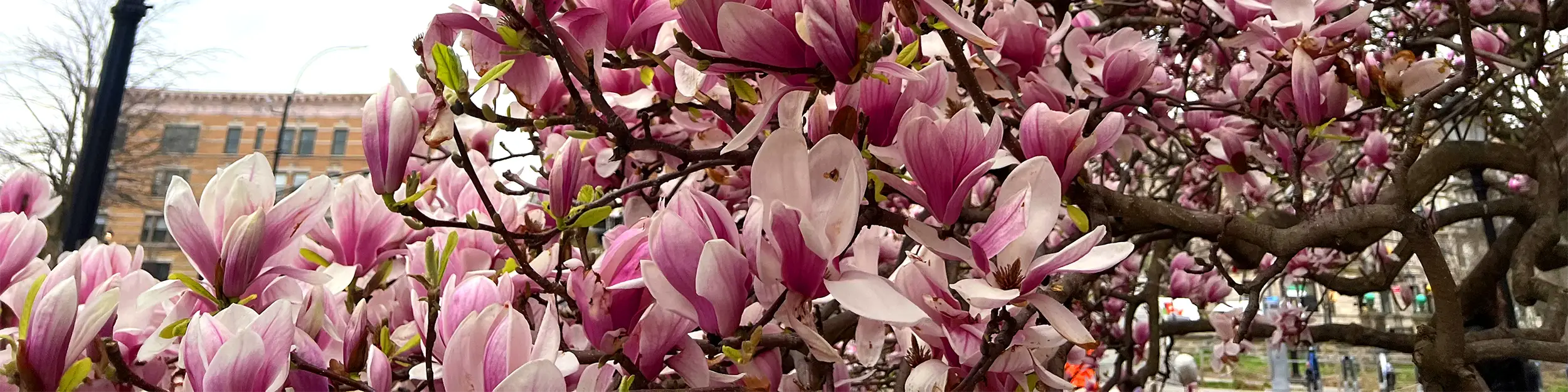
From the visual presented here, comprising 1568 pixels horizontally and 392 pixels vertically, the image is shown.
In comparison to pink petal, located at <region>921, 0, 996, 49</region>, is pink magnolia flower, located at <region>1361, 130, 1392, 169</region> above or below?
above

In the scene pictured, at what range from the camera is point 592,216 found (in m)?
0.69

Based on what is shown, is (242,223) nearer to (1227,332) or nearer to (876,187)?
(876,187)

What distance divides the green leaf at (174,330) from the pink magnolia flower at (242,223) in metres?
0.04

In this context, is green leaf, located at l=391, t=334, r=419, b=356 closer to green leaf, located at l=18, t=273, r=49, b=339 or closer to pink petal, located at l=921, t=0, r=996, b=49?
green leaf, located at l=18, t=273, r=49, b=339

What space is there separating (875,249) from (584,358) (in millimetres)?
240

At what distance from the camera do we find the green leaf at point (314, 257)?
0.77 m

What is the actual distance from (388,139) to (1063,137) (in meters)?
0.55

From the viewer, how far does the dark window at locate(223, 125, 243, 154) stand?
19.6 m

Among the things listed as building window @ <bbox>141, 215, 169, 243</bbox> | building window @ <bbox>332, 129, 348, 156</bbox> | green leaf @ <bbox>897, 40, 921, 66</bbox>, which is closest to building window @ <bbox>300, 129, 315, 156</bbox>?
building window @ <bbox>332, 129, 348, 156</bbox>

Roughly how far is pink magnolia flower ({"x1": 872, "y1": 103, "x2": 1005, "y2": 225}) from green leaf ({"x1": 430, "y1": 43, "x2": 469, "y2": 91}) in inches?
12.0

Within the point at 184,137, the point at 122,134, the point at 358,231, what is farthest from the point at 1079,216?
the point at 184,137

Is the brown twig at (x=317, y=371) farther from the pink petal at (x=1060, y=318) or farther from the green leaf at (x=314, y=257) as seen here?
the pink petal at (x=1060, y=318)

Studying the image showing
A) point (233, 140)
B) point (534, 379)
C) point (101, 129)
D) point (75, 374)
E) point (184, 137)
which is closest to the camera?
point (534, 379)

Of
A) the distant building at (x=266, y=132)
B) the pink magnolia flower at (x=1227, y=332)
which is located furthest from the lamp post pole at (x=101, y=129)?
the distant building at (x=266, y=132)
